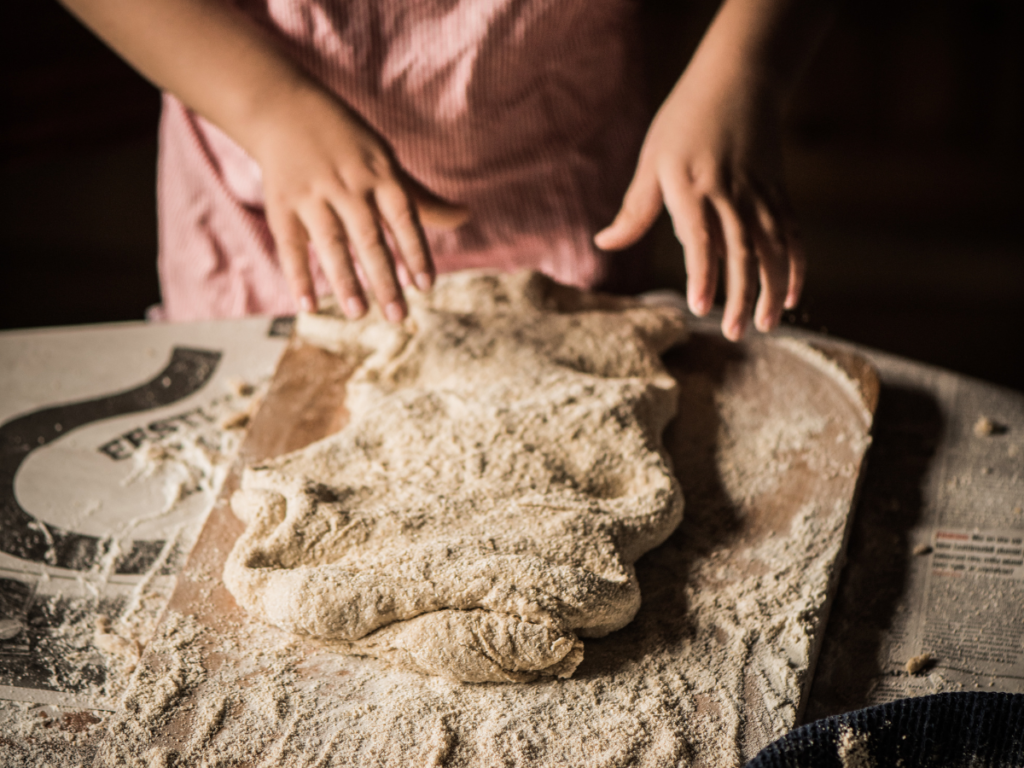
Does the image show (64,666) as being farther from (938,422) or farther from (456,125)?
(938,422)

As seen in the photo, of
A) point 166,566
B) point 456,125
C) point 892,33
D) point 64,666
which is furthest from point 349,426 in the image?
point 892,33

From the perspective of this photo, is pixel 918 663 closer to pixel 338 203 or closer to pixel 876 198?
pixel 338 203

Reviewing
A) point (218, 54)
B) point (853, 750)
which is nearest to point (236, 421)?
point (218, 54)

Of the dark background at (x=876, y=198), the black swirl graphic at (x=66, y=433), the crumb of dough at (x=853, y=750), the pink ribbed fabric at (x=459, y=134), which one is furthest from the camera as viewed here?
the dark background at (x=876, y=198)

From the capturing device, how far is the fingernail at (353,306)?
1084 mm

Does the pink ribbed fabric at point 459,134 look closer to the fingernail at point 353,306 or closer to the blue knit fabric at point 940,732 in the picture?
the fingernail at point 353,306

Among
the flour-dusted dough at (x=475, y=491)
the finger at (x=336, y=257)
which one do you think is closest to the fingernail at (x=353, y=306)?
the finger at (x=336, y=257)

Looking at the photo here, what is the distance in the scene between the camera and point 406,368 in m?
1.20

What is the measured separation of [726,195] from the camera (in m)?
1.11

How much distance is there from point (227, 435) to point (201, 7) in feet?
1.98

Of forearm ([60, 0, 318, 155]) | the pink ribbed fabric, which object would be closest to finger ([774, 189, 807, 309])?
the pink ribbed fabric

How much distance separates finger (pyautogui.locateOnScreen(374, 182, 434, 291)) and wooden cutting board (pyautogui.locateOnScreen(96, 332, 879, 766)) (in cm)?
24

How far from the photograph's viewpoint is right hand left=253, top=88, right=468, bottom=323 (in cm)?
109

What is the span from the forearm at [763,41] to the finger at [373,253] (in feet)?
1.72
